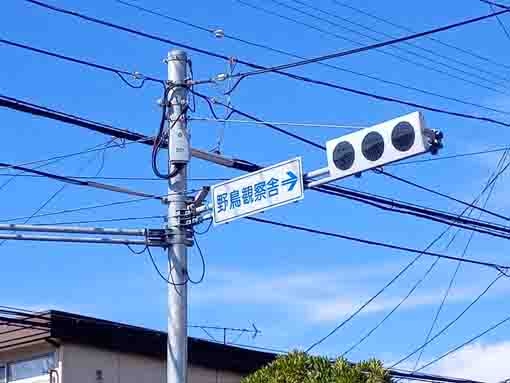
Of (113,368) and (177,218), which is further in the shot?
(113,368)

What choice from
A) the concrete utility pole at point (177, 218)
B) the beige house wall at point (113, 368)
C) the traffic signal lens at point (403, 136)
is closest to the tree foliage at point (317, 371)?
the concrete utility pole at point (177, 218)

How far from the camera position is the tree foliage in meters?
14.0

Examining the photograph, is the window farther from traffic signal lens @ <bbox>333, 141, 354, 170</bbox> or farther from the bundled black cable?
traffic signal lens @ <bbox>333, 141, 354, 170</bbox>

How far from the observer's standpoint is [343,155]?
1241 cm

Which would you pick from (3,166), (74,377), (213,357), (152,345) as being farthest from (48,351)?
(3,166)

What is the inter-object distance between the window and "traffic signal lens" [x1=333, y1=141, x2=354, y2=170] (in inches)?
468

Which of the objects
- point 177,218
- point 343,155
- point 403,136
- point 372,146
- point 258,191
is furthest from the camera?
point 177,218

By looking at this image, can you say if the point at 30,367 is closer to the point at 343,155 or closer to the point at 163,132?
the point at 163,132

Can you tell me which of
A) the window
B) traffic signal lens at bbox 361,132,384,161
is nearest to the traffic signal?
traffic signal lens at bbox 361,132,384,161

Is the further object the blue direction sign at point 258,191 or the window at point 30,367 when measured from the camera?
the window at point 30,367

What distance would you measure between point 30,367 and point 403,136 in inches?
540

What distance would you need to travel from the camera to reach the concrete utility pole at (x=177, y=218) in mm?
14562

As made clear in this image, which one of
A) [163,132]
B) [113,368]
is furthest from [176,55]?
[113,368]

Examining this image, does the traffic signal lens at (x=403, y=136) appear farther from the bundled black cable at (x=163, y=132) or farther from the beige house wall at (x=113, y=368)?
the beige house wall at (x=113, y=368)
